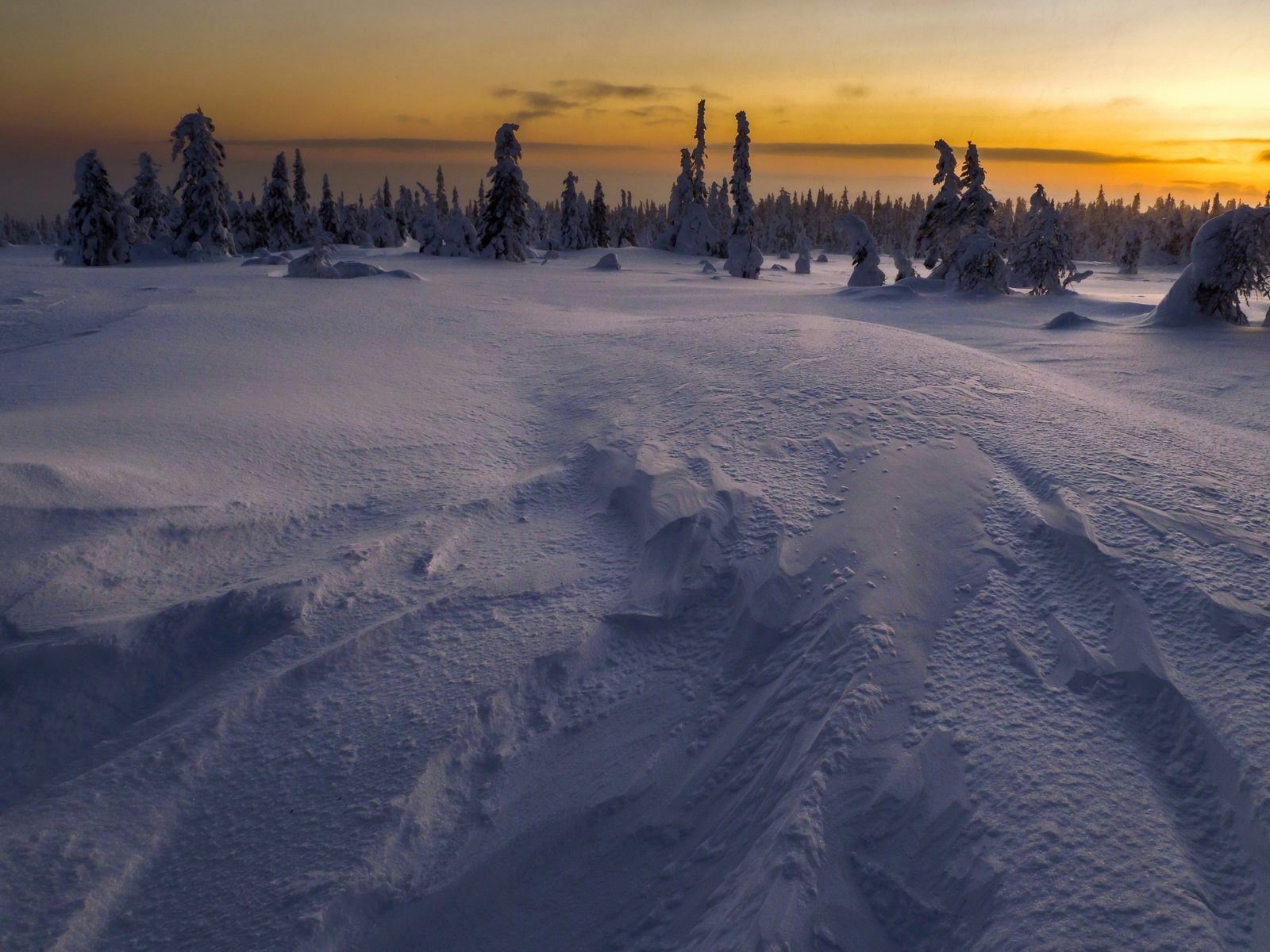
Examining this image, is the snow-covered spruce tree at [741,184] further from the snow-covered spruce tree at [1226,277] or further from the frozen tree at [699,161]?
the snow-covered spruce tree at [1226,277]

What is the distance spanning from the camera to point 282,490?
4.63 meters

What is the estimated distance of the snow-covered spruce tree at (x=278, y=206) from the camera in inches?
1857

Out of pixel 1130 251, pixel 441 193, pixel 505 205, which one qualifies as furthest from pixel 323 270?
pixel 441 193

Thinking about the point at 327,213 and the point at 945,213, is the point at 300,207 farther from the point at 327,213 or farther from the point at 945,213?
the point at 945,213

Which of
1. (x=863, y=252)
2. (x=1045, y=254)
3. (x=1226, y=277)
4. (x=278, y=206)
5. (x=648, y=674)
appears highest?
(x=278, y=206)

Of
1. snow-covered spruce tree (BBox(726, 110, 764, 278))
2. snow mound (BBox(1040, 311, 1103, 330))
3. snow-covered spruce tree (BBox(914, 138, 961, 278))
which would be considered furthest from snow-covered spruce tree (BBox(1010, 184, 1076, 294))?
snow-covered spruce tree (BBox(726, 110, 764, 278))

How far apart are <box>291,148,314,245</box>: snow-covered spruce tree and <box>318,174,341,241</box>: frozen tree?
1.81 m

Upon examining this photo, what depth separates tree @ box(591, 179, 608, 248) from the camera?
55094 millimetres

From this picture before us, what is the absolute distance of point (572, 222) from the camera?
52500mm

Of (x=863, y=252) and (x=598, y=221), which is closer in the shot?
(x=863, y=252)

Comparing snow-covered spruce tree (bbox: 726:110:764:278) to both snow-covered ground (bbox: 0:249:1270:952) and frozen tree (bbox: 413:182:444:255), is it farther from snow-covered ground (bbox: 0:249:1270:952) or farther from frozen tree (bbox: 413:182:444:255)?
snow-covered ground (bbox: 0:249:1270:952)

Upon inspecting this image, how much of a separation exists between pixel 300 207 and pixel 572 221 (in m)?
19.6

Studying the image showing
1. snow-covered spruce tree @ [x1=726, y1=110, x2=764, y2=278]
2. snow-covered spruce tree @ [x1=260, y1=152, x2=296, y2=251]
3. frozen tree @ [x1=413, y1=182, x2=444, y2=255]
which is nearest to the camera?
frozen tree @ [x1=413, y1=182, x2=444, y2=255]

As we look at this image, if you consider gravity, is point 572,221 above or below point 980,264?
above
